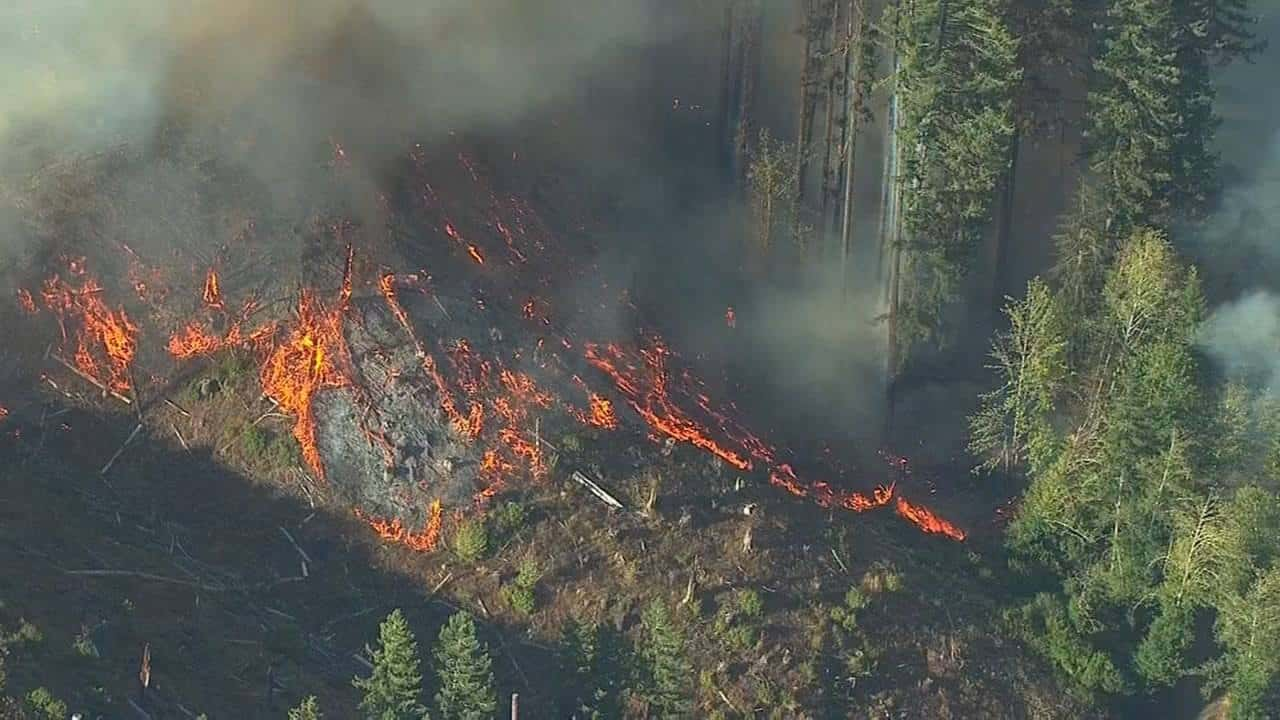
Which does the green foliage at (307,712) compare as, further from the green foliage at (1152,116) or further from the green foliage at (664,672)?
the green foliage at (1152,116)

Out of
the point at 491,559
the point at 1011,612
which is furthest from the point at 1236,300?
the point at 491,559

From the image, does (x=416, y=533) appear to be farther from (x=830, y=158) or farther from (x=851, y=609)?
(x=830, y=158)

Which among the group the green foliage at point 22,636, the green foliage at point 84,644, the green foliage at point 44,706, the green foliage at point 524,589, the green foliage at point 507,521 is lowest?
the green foliage at point 524,589

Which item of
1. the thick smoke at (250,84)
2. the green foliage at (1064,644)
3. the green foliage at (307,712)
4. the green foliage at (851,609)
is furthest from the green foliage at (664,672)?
the thick smoke at (250,84)

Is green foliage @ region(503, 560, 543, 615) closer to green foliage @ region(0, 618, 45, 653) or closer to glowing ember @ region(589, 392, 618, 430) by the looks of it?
glowing ember @ region(589, 392, 618, 430)

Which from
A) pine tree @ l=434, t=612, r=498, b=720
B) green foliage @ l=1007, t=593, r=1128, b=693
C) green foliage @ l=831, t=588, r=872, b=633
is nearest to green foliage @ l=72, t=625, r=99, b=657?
pine tree @ l=434, t=612, r=498, b=720
